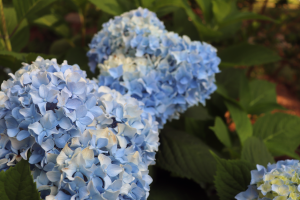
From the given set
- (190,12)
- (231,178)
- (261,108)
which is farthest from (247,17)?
(231,178)

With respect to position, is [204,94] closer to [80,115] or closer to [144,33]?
[144,33]

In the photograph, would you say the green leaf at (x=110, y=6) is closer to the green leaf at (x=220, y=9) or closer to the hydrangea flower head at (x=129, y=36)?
the hydrangea flower head at (x=129, y=36)

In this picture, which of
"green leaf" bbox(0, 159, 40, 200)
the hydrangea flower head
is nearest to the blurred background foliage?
the hydrangea flower head

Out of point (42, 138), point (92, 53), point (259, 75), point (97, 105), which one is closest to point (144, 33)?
point (92, 53)

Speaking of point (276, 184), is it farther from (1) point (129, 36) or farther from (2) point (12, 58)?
(2) point (12, 58)

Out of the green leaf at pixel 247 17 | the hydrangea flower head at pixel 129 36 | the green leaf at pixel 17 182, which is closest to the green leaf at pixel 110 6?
the hydrangea flower head at pixel 129 36

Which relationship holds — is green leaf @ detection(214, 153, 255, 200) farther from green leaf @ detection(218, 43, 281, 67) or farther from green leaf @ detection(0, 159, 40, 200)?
green leaf @ detection(218, 43, 281, 67)
